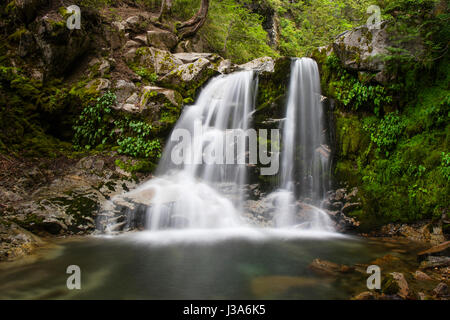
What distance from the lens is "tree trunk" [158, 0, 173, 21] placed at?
12320mm

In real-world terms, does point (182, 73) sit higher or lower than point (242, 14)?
lower

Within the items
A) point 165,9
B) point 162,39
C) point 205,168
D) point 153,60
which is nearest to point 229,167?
point 205,168

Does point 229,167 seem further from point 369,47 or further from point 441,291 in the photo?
point 441,291

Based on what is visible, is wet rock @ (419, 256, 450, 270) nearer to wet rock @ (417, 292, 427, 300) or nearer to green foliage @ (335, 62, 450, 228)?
wet rock @ (417, 292, 427, 300)

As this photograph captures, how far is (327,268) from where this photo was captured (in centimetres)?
401

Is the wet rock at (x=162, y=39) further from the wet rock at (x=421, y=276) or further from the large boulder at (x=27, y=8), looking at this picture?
the wet rock at (x=421, y=276)

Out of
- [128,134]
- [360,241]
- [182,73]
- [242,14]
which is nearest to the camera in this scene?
[360,241]

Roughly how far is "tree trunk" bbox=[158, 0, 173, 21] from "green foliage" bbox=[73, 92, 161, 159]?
6.59 meters

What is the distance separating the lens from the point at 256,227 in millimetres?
6441

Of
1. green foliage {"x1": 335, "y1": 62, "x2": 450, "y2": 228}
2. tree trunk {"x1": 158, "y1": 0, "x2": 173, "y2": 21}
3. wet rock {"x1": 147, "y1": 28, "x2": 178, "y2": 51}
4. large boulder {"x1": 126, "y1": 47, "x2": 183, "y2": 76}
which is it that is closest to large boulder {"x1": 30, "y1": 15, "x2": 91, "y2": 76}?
large boulder {"x1": 126, "y1": 47, "x2": 183, "y2": 76}

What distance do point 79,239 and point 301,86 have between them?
22.9 feet

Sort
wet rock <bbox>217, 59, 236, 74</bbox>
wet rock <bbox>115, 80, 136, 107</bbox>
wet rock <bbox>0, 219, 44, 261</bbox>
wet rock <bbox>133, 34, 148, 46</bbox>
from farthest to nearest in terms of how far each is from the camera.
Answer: wet rock <bbox>133, 34, 148, 46</bbox> → wet rock <bbox>217, 59, 236, 74</bbox> → wet rock <bbox>115, 80, 136, 107</bbox> → wet rock <bbox>0, 219, 44, 261</bbox>

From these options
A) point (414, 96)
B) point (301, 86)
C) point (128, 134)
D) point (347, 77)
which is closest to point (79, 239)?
point (128, 134)

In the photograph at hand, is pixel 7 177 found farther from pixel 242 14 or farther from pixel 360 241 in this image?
pixel 242 14
